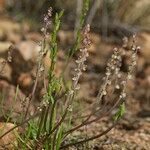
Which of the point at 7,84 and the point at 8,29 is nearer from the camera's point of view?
the point at 7,84

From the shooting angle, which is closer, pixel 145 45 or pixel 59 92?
pixel 59 92

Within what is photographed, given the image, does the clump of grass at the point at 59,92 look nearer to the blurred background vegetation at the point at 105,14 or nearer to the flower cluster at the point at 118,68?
the flower cluster at the point at 118,68

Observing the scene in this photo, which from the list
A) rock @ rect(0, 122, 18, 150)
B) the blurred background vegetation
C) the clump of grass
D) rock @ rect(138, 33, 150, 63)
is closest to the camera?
the clump of grass

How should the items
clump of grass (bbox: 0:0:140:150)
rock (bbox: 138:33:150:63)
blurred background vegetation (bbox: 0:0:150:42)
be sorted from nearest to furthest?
1. clump of grass (bbox: 0:0:140:150)
2. rock (bbox: 138:33:150:63)
3. blurred background vegetation (bbox: 0:0:150:42)

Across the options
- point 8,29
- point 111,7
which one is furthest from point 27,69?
point 111,7

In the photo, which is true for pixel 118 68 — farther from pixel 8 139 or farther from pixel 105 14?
pixel 105 14

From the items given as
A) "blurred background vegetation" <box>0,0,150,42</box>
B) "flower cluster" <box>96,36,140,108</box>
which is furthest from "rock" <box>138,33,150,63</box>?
"flower cluster" <box>96,36,140,108</box>

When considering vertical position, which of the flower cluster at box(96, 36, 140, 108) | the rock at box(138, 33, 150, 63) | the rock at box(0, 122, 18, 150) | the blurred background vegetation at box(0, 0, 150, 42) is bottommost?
the rock at box(0, 122, 18, 150)

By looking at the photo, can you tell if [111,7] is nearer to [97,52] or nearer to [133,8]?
[133,8]

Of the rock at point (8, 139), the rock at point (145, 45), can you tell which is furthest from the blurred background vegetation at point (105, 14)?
the rock at point (8, 139)

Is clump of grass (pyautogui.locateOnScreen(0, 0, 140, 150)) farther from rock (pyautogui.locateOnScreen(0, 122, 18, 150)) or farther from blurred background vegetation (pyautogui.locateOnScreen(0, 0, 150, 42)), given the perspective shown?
blurred background vegetation (pyautogui.locateOnScreen(0, 0, 150, 42))

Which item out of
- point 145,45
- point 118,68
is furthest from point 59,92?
point 145,45
